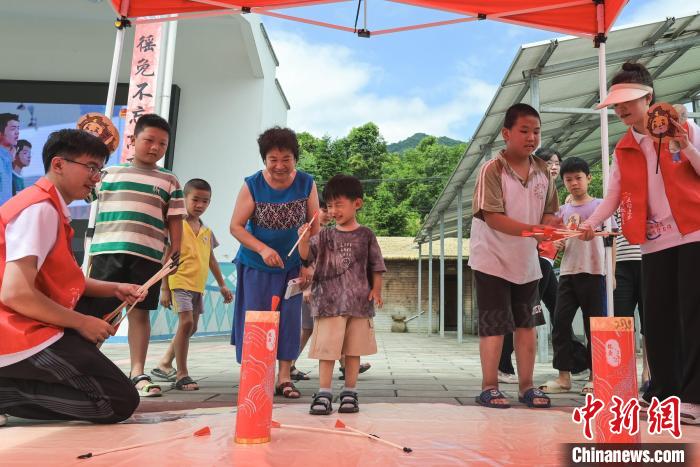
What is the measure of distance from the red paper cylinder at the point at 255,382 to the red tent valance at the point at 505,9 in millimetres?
2564

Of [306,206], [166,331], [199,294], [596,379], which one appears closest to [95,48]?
[166,331]

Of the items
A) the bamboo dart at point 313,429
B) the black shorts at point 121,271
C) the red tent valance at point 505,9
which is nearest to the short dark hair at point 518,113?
the red tent valance at point 505,9

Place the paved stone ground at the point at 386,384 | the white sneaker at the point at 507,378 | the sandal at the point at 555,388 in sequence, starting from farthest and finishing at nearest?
the white sneaker at the point at 507,378 < the sandal at the point at 555,388 < the paved stone ground at the point at 386,384

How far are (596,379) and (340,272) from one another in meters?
1.45

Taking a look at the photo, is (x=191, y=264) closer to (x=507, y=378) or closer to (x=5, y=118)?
(x=507, y=378)

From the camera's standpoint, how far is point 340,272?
286 cm

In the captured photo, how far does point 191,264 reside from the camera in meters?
3.88

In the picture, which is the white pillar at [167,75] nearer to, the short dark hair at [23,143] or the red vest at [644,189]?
the short dark hair at [23,143]

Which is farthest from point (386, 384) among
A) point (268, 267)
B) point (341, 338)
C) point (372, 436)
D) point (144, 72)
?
point (144, 72)

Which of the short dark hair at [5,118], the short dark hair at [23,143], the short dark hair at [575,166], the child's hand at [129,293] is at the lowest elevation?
the child's hand at [129,293]

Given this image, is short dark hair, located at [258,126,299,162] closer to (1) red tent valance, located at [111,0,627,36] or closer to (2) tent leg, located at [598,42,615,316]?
(1) red tent valance, located at [111,0,627,36]

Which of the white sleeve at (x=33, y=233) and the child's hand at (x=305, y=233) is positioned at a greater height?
the child's hand at (x=305, y=233)

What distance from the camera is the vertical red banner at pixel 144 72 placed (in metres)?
7.38

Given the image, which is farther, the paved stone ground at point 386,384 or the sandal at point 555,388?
the sandal at point 555,388
